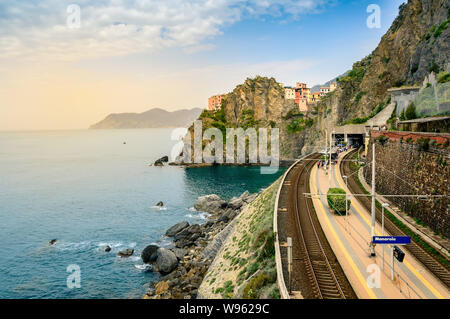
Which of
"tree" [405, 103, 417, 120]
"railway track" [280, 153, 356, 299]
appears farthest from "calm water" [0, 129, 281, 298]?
"tree" [405, 103, 417, 120]

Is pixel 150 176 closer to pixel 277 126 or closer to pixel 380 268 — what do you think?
pixel 277 126

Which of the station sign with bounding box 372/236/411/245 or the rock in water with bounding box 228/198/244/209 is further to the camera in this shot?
the rock in water with bounding box 228/198/244/209

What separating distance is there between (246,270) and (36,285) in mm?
24024

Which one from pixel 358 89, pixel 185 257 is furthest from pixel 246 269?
pixel 358 89

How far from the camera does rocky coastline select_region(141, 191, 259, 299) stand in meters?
28.1

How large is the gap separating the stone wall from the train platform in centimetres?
352

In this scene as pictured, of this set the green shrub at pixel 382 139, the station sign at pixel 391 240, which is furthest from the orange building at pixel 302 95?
the station sign at pixel 391 240

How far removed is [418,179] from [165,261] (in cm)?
2563

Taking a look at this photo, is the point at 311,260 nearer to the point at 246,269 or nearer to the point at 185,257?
the point at 246,269

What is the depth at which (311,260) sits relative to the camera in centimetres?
1852

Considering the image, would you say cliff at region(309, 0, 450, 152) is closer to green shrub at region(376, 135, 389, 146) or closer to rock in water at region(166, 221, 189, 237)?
green shrub at region(376, 135, 389, 146)
